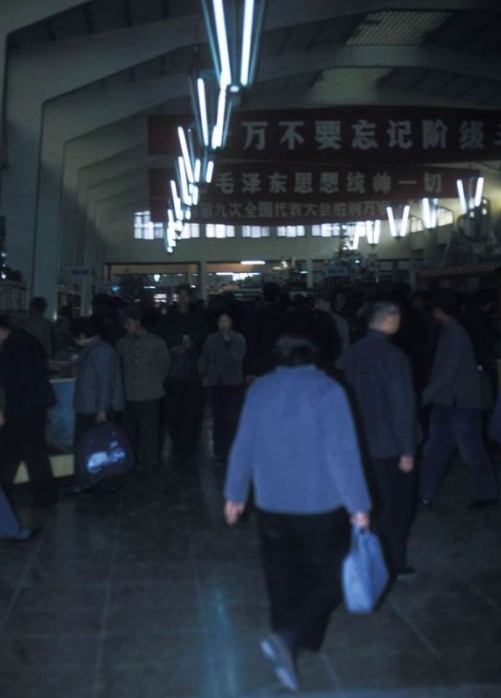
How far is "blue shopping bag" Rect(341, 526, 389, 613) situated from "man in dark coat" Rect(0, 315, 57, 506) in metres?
4.73

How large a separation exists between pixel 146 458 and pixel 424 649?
5.99 m

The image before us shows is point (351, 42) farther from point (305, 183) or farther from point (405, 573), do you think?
point (405, 573)

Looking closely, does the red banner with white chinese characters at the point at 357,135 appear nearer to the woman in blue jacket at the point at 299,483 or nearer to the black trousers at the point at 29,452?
the black trousers at the point at 29,452

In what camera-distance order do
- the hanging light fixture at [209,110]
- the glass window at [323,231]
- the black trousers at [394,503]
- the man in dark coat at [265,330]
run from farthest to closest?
the glass window at [323,231] < the hanging light fixture at [209,110] < the man in dark coat at [265,330] < the black trousers at [394,503]

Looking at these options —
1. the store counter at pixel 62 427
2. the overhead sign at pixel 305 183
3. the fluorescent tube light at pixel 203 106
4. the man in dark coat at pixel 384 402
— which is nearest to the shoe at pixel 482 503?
the man in dark coat at pixel 384 402

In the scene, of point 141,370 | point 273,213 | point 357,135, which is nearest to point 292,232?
point 273,213

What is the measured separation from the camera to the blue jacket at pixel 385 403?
662cm

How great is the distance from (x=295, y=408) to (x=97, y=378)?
531 cm

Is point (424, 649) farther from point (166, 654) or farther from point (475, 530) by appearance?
point (475, 530)

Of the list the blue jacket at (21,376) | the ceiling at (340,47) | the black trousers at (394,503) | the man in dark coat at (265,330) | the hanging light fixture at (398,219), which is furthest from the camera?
the hanging light fixture at (398,219)

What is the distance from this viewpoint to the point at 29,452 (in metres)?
9.66

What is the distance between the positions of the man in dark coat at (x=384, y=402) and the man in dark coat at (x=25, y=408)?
3363mm

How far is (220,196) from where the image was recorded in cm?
2202

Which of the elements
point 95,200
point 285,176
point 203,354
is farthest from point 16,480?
point 95,200
